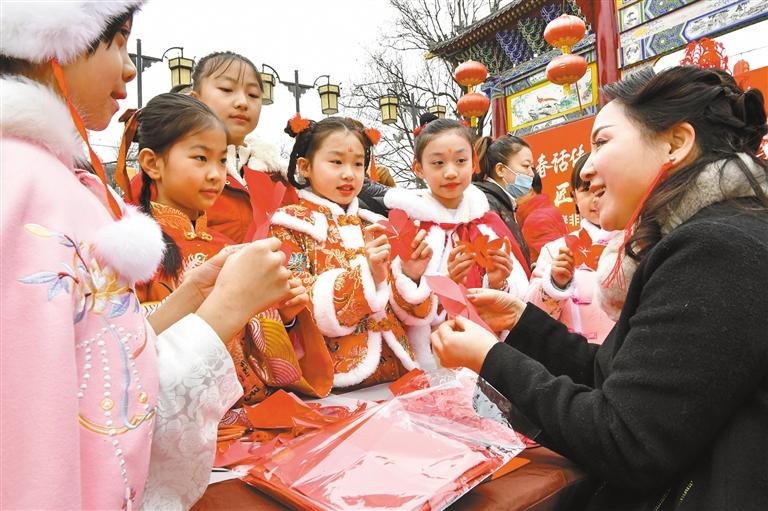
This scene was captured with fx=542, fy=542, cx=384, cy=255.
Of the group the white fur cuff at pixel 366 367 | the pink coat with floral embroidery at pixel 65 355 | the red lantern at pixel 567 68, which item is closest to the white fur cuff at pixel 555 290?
the white fur cuff at pixel 366 367

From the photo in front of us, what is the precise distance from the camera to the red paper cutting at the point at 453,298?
129 cm

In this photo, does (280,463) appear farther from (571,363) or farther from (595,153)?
(595,153)

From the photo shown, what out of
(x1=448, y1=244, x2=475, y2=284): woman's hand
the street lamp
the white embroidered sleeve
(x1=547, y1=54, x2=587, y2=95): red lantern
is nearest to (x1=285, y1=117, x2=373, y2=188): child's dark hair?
(x1=448, y1=244, x2=475, y2=284): woman's hand

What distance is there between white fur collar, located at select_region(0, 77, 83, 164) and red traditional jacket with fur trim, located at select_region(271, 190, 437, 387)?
3.45 feet

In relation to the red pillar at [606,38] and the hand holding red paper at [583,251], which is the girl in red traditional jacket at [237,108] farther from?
the red pillar at [606,38]

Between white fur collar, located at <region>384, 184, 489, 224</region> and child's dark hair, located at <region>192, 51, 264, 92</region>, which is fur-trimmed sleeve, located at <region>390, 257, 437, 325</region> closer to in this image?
white fur collar, located at <region>384, 184, 489, 224</region>

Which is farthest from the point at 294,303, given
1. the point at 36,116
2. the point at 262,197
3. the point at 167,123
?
the point at 36,116

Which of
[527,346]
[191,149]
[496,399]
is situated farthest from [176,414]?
[191,149]

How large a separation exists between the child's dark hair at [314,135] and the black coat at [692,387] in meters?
1.41

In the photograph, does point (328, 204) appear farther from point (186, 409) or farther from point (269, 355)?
point (186, 409)

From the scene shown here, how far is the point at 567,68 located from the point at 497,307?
6.42 metres

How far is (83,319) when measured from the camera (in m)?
0.70

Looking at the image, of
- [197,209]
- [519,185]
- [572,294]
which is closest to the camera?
[197,209]

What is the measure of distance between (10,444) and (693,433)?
96cm
